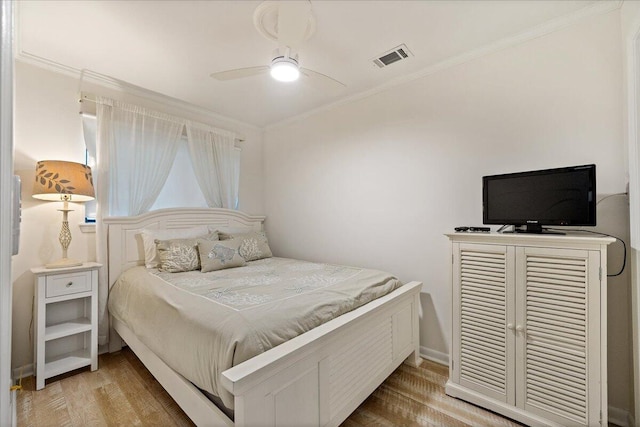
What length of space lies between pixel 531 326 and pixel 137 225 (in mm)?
3284

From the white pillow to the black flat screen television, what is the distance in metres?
2.68

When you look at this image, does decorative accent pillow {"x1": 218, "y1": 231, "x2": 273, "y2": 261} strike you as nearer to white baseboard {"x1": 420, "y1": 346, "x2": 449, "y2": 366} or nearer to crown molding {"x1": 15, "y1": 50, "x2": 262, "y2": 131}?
crown molding {"x1": 15, "y1": 50, "x2": 262, "y2": 131}

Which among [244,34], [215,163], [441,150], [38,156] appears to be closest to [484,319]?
[441,150]

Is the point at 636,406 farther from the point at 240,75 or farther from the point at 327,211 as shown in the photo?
the point at 240,75

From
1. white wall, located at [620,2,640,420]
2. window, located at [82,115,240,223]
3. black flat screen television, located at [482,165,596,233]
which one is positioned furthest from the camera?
window, located at [82,115,240,223]

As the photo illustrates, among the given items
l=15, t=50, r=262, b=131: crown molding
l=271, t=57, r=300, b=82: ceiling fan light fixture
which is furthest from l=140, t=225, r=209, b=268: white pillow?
l=271, t=57, r=300, b=82: ceiling fan light fixture

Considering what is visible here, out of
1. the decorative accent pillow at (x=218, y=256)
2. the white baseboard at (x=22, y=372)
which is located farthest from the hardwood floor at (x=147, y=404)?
the decorative accent pillow at (x=218, y=256)

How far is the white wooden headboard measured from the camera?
260cm

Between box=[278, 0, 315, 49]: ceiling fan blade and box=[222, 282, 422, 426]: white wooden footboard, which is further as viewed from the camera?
box=[278, 0, 315, 49]: ceiling fan blade

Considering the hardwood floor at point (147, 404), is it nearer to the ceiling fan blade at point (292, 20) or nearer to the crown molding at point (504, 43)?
the ceiling fan blade at point (292, 20)

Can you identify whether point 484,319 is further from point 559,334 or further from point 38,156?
point 38,156

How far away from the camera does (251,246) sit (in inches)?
123

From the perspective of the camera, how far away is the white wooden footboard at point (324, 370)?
1181 mm

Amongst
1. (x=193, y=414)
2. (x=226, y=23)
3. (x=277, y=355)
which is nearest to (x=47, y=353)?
(x=193, y=414)
